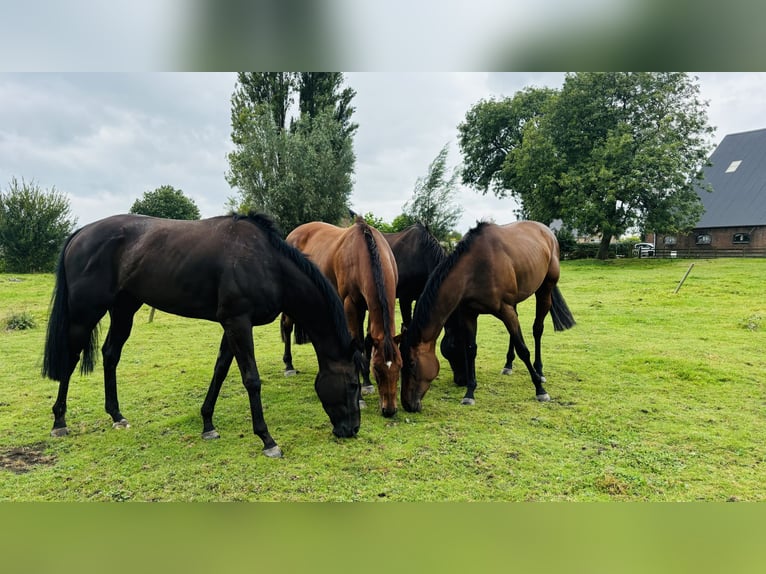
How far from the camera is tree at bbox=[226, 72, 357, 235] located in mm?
23000

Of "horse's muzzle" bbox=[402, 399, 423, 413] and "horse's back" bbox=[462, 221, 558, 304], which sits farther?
"horse's back" bbox=[462, 221, 558, 304]

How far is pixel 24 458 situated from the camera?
11.4 feet

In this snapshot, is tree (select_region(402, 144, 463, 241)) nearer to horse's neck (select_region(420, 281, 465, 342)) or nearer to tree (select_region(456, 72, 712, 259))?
tree (select_region(456, 72, 712, 259))

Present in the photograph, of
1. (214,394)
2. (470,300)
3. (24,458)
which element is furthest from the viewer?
(470,300)

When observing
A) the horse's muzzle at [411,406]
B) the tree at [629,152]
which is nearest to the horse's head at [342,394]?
the horse's muzzle at [411,406]

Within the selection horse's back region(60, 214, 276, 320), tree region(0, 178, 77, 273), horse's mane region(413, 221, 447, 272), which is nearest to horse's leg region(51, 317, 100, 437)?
horse's back region(60, 214, 276, 320)

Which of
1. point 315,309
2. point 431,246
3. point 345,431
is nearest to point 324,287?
point 315,309

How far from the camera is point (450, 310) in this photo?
16.1 ft

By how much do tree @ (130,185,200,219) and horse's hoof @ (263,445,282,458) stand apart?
46786 mm

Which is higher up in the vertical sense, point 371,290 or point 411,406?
point 371,290

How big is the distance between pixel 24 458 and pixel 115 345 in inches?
47.3

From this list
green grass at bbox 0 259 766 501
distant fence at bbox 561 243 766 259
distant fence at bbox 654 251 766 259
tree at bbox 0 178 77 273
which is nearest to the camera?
green grass at bbox 0 259 766 501

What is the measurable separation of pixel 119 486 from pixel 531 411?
12.3 feet

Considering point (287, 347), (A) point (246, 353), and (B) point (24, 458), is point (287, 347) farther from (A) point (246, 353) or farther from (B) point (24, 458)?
(B) point (24, 458)
